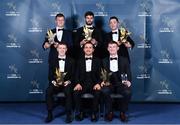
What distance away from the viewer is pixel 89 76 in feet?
24.4

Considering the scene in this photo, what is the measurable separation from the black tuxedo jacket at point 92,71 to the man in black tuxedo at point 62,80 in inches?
5.5

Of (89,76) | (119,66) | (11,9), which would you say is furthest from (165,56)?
(11,9)

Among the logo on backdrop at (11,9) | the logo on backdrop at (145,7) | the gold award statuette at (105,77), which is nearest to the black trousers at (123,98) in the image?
the gold award statuette at (105,77)

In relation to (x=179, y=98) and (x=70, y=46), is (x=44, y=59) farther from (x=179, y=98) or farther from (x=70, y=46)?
(x=179, y=98)

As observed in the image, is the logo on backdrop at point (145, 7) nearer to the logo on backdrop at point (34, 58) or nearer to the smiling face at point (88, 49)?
the smiling face at point (88, 49)

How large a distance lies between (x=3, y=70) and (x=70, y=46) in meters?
1.82

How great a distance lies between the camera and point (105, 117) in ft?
24.1

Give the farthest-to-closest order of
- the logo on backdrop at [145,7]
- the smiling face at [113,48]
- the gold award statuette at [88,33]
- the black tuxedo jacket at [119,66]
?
1. the logo on backdrop at [145,7]
2. the gold award statuette at [88,33]
3. the black tuxedo jacket at [119,66]
4. the smiling face at [113,48]

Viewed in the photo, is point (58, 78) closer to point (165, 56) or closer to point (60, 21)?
point (60, 21)

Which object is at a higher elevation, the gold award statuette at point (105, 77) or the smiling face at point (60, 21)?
the smiling face at point (60, 21)

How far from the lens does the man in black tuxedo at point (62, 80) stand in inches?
282

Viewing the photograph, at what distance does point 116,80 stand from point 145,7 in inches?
83.9

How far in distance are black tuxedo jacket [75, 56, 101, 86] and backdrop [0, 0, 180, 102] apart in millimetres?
1431

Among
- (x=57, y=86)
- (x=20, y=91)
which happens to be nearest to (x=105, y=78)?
(x=57, y=86)
